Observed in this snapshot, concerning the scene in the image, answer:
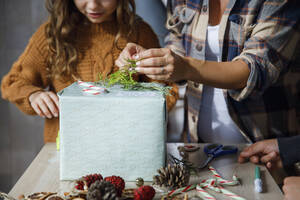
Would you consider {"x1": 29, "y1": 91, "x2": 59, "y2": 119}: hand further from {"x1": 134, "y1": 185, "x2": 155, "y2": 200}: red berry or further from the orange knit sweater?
{"x1": 134, "y1": 185, "x2": 155, "y2": 200}: red berry

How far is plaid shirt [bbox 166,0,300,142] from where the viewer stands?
3.37 ft

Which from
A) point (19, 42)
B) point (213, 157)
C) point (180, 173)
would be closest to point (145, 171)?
point (180, 173)

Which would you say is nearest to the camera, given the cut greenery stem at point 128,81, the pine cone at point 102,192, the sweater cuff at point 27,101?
the pine cone at point 102,192

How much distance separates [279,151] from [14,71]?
1066 millimetres

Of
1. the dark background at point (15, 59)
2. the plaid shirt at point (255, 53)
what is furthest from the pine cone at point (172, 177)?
the dark background at point (15, 59)

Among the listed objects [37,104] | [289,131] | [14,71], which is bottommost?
[289,131]

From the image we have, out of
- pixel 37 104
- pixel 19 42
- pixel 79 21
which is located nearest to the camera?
pixel 37 104

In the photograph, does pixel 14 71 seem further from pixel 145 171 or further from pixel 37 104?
pixel 145 171

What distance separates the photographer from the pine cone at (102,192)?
2.16 ft

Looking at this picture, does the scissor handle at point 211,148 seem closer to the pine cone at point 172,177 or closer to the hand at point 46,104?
the pine cone at point 172,177

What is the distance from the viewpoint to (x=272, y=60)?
1.04m

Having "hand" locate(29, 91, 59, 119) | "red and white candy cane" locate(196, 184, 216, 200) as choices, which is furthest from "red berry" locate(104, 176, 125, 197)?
"hand" locate(29, 91, 59, 119)

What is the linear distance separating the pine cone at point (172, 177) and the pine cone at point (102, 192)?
14 cm

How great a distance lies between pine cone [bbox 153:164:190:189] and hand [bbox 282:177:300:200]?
24cm
